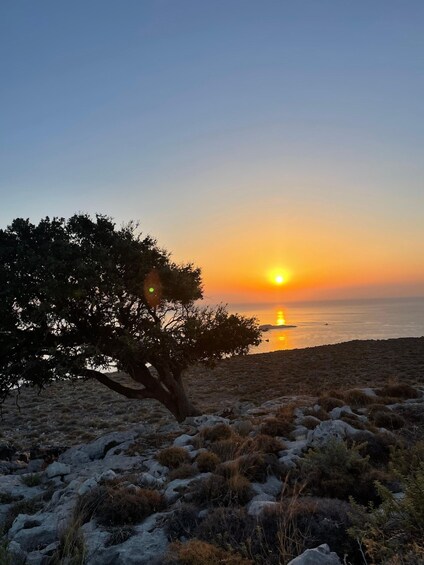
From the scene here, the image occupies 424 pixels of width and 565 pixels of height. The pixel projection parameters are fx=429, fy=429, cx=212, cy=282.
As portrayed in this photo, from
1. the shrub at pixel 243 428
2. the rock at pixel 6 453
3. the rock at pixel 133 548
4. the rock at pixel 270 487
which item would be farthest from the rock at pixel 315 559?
the rock at pixel 6 453

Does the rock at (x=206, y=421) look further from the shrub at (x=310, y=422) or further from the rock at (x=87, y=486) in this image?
the rock at (x=87, y=486)

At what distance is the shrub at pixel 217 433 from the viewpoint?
1350 centimetres

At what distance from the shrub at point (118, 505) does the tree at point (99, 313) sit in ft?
24.3

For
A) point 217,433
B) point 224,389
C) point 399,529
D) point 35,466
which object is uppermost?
point 399,529

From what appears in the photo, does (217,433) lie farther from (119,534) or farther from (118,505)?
(119,534)

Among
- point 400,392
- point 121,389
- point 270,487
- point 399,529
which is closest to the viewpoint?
point 399,529

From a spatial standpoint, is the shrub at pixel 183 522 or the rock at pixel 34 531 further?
the rock at pixel 34 531

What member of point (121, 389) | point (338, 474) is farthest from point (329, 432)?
point (121, 389)

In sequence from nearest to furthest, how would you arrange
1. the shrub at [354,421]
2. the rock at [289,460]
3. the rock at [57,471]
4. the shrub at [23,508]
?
the shrub at [23,508]
the rock at [289,460]
the rock at [57,471]
the shrub at [354,421]

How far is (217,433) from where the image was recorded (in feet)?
44.8

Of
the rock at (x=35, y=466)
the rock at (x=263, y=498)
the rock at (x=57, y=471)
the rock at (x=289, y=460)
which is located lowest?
the rock at (x=35, y=466)

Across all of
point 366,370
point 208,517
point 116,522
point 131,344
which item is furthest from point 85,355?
point 366,370

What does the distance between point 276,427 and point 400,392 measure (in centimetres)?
793

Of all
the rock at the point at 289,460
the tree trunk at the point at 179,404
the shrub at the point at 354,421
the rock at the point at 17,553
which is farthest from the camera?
the tree trunk at the point at 179,404
